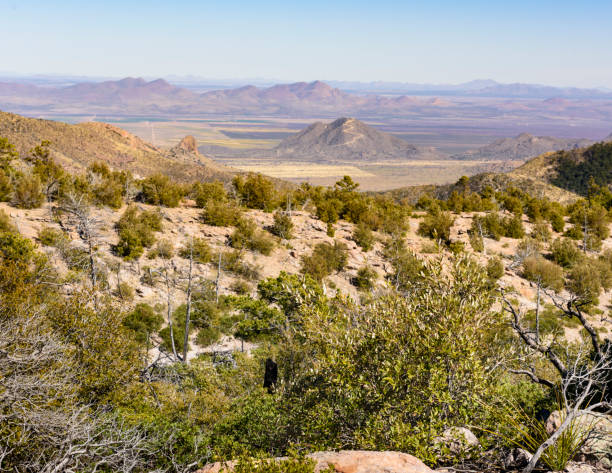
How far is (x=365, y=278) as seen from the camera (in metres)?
29.0

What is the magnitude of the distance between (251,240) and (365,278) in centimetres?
889

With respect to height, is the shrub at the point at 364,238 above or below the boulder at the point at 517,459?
below

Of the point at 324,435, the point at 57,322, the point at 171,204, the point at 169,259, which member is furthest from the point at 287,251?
the point at 324,435

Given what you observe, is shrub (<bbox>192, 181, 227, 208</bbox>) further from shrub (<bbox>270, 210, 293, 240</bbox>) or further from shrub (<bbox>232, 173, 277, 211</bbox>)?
shrub (<bbox>270, 210, 293, 240</bbox>)

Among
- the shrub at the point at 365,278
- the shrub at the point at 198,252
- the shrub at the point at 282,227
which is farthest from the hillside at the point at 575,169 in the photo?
the shrub at the point at 198,252

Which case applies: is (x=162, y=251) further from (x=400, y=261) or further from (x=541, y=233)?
(x=541, y=233)

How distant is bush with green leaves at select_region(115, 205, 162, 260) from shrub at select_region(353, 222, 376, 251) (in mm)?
15255

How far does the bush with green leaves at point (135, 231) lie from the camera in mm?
27219

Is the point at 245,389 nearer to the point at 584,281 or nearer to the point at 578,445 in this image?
the point at 578,445

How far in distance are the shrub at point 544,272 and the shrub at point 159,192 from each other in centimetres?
2866

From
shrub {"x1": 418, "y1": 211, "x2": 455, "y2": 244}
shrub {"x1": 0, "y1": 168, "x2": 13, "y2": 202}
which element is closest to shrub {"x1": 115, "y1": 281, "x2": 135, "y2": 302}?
shrub {"x1": 0, "y1": 168, "x2": 13, "y2": 202}

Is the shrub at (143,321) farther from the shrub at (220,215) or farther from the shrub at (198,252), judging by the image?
the shrub at (220,215)

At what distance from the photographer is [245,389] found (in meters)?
→ 16.9

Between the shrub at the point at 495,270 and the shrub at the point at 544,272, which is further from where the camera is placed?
the shrub at the point at 544,272
